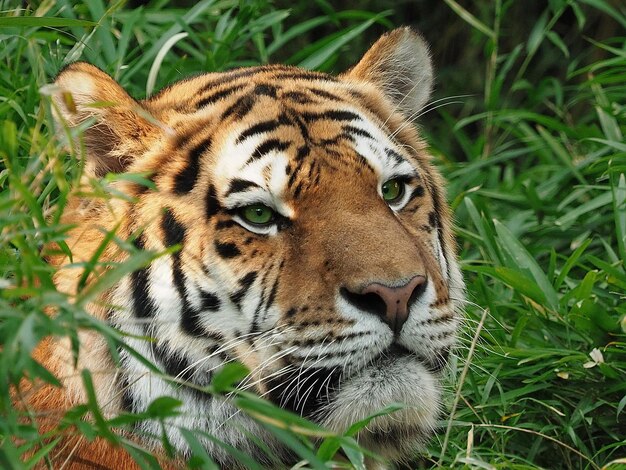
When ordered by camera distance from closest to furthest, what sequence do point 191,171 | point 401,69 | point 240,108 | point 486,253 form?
1. point 191,171
2. point 240,108
3. point 401,69
4. point 486,253

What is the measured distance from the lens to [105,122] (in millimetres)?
2465

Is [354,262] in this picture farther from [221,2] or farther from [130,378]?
[221,2]

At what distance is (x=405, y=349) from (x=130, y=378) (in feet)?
1.85

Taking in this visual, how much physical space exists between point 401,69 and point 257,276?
891 millimetres

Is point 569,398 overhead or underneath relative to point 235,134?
underneath

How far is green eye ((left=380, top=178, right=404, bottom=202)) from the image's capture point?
2.49 m

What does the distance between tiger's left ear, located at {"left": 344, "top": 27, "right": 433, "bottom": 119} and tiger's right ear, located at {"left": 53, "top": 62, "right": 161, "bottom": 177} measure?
0.64 metres

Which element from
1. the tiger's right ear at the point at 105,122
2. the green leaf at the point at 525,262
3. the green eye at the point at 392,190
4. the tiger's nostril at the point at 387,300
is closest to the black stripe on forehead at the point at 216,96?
the tiger's right ear at the point at 105,122

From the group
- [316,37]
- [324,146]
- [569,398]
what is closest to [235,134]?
[324,146]

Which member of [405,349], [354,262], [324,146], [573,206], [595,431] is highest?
[324,146]

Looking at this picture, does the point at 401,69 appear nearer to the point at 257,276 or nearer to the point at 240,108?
the point at 240,108

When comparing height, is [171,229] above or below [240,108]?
below

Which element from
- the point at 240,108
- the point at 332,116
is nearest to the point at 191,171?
the point at 240,108

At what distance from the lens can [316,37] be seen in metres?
6.26
